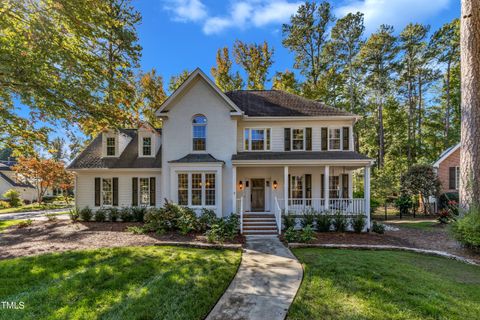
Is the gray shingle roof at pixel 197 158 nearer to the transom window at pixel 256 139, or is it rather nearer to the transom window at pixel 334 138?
the transom window at pixel 256 139

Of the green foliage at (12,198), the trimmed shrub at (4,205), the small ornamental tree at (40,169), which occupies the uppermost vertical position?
the small ornamental tree at (40,169)

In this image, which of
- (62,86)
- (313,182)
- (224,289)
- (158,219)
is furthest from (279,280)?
(62,86)

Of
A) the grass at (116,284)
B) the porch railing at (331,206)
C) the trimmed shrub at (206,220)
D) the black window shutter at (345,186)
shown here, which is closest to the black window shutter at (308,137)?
the black window shutter at (345,186)

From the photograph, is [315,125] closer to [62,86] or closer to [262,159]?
[262,159]

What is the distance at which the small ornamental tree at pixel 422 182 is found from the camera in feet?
56.8

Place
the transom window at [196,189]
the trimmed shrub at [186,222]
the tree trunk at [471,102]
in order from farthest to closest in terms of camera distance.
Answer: the transom window at [196,189]
the trimmed shrub at [186,222]
the tree trunk at [471,102]

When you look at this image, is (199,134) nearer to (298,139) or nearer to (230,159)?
(230,159)

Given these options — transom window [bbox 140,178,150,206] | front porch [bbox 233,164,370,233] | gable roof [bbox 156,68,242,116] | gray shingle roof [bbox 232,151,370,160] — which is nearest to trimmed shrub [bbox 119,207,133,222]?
transom window [bbox 140,178,150,206]

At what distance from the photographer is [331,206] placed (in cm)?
1262

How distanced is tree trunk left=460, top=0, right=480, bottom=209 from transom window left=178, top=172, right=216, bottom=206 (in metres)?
10.8

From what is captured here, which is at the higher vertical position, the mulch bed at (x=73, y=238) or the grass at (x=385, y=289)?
the grass at (x=385, y=289)

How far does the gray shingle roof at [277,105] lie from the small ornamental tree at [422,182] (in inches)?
351

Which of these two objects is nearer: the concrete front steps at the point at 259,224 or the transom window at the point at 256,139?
the concrete front steps at the point at 259,224

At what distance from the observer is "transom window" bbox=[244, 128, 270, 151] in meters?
14.0
